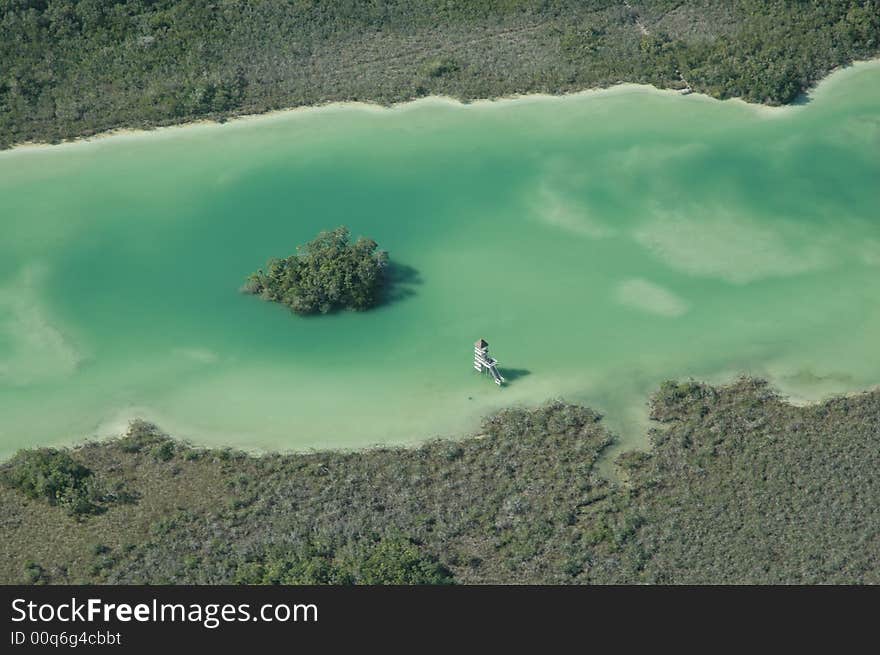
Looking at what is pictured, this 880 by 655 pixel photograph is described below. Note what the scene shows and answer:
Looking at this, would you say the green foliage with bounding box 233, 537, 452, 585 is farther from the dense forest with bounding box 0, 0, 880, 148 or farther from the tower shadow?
the dense forest with bounding box 0, 0, 880, 148

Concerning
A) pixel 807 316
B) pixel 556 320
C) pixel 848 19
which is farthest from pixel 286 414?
pixel 848 19

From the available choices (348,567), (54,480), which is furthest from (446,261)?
(54,480)

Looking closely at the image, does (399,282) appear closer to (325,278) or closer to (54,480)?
(325,278)

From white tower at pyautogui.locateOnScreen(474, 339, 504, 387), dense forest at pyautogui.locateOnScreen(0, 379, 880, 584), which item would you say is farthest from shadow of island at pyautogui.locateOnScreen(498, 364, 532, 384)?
dense forest at pyautogui.locateOnScreen(0, 379, 880, 584)

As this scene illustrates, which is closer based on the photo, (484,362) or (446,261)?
(484,362)

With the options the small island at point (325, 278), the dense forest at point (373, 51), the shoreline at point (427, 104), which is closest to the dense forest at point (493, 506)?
the small island at point (325, 278)

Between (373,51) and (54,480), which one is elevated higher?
(373,51)
